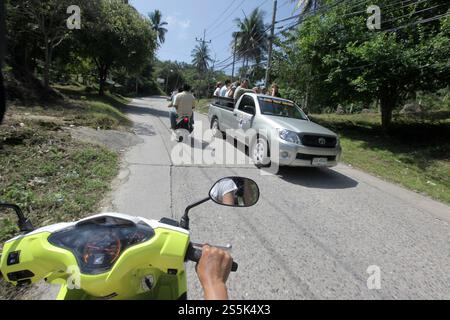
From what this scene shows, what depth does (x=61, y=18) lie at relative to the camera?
46.8 feet

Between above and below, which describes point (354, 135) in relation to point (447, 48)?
below

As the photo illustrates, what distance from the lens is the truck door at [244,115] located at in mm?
8328

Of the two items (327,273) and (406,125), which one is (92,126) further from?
(406,125)

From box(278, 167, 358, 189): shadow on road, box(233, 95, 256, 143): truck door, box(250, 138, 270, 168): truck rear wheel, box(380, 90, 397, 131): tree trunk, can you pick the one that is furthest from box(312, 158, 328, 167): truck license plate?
box(380, 90, 397, 131): tree trunk

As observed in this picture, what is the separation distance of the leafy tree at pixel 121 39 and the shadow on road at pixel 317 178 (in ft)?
50.2

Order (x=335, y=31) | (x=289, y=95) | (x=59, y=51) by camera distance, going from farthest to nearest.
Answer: (x=59, y=51) → (x=289, y=95) → (x=335, y=31)

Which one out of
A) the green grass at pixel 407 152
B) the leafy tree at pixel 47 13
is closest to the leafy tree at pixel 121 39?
the leafy tree at pixel 47 13

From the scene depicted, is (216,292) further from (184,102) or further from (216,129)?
(216,129)

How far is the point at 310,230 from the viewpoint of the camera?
168 inches

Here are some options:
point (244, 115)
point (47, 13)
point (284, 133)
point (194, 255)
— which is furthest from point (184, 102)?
point (47, 13)

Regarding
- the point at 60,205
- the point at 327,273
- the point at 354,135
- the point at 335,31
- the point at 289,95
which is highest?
the point at 335,31

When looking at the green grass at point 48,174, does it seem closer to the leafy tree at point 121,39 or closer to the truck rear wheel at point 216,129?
the truck rear wheel at point 216,129

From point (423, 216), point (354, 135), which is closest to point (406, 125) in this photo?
point (354, 135)

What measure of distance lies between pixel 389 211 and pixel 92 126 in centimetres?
858
